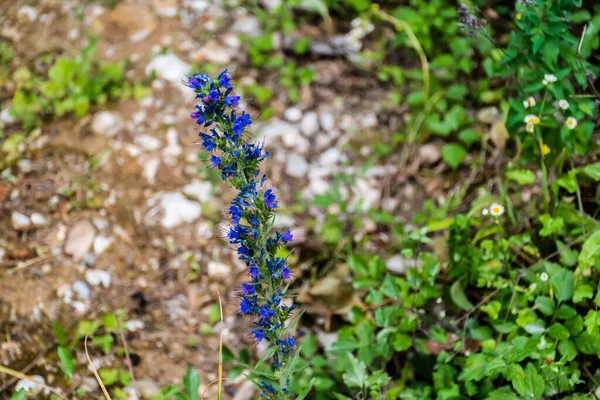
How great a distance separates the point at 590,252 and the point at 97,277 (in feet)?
7.30

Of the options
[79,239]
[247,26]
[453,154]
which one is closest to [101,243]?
[79,239]

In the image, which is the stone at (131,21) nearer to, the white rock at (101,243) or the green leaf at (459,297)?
the white rock at (101,243)

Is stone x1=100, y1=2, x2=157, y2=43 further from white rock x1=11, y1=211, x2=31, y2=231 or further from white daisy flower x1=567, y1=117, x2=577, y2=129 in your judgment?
white daisy flower x1=567, y1=117, x2=577, y2=129

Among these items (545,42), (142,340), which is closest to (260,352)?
(142,340)

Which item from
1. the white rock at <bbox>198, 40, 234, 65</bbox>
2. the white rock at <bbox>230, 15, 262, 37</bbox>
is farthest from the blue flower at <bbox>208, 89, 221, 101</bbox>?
the white rock at <bbox>230, 15, 262, 37</bbox>

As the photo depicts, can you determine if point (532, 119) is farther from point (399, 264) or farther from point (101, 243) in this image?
point (101, 243)

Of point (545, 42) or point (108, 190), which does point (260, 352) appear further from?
point (545, 42)

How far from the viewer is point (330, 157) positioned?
3.60 metres

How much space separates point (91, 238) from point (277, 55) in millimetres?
1636

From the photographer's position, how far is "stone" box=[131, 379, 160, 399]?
2.69 meters

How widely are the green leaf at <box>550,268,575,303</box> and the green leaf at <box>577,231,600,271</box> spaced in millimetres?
53

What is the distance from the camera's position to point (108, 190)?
11.2 ft

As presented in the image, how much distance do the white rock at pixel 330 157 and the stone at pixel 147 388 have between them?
4.97ft

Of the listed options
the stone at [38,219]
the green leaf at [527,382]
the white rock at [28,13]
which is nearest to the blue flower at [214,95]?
the green leaf at [527,382]
